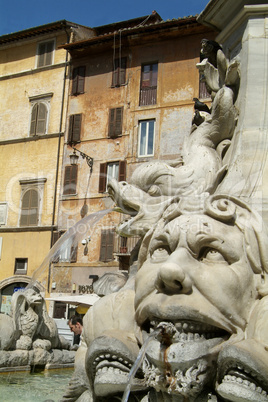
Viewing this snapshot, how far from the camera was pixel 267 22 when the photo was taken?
423 cm

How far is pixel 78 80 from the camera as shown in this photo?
30000mm

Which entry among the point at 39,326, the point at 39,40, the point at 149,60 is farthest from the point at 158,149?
the point at 39,326

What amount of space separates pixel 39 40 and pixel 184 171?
98.2ft

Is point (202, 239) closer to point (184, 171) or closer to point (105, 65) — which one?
point (184, 171)

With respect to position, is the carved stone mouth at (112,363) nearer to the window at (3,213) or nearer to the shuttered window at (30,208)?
the shuttered window at (30,208)

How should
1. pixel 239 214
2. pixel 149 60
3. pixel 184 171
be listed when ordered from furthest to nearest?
pixel 149 60
pixel 184 171
pixel 239 214

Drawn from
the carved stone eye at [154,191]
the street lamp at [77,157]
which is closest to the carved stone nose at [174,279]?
the carved stone eye at [154,191]

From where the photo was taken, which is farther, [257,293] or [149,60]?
[149,60]

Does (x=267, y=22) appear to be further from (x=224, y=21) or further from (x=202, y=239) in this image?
(x=202, y=239)

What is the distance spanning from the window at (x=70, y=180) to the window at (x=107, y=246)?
10.8 feet

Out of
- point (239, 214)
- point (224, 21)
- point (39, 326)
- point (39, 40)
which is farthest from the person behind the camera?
point (39, 40)

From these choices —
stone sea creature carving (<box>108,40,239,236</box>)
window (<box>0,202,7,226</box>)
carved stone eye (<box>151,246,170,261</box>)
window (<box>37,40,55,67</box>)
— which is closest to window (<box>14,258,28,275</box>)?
window (<box>0,202,7,226</box>)

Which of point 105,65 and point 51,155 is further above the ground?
point 105,65

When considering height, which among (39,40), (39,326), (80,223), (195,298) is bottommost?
(39,326)
